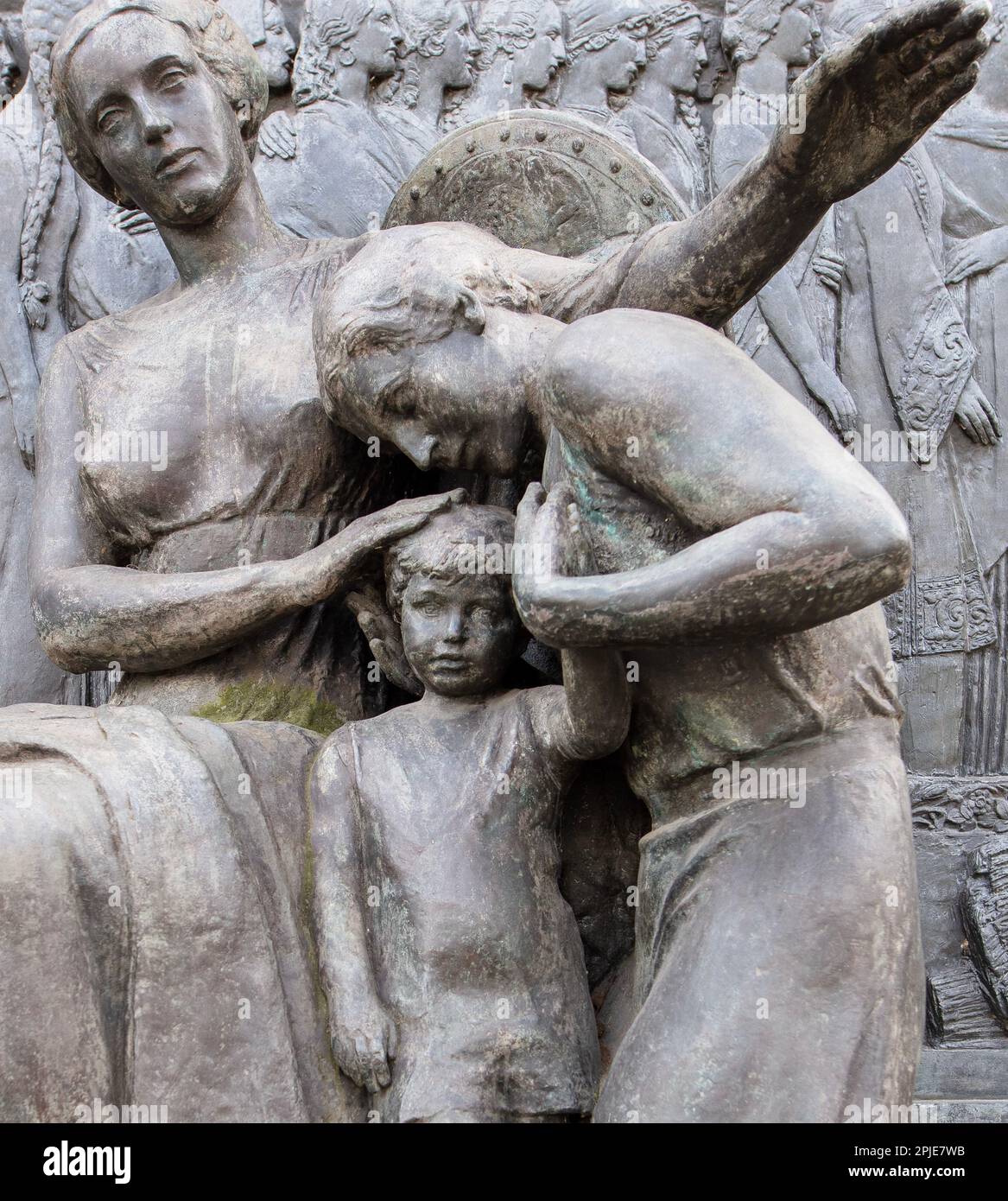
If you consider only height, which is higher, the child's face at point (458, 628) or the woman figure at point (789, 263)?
the woman figure at point (789, 263)

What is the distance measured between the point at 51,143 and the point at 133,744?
2747 mm

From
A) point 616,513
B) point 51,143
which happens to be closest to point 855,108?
point 616,513

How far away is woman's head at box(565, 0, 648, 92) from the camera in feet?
19.1

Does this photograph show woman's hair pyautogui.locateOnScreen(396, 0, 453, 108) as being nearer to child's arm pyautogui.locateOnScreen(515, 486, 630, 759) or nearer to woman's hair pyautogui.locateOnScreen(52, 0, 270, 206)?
woman's hair pyautogui.locateOnScreen(52, 0, 270, 206)

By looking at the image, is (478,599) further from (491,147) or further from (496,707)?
(491,147)

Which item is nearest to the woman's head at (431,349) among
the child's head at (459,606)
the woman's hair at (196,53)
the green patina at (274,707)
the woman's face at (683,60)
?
the child's head at (459,606)

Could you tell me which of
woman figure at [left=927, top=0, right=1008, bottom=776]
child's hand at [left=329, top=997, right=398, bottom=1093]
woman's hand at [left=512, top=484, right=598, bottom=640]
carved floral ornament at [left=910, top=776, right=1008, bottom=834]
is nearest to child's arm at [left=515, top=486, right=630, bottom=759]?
woman's hand at [left=512, top=484, right=598, bottom=640]

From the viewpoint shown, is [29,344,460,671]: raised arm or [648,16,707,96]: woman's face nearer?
A: [29,344,460,671]: raised arm

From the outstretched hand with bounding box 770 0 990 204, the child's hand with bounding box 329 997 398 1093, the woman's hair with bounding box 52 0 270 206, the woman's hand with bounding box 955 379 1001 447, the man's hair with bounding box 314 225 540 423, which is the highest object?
the woman's hair with bounding box 52 0 270 206

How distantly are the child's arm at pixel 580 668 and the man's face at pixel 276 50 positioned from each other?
9.39 ft

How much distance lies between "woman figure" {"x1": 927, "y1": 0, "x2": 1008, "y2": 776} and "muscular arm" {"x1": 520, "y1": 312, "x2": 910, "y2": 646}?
Result: 2131 mm

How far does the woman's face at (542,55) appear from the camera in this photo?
582 cm

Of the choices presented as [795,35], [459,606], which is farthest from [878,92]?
[795,35]

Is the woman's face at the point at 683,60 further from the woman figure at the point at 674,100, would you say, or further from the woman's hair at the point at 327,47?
the woman's hair at the point at 327,47
